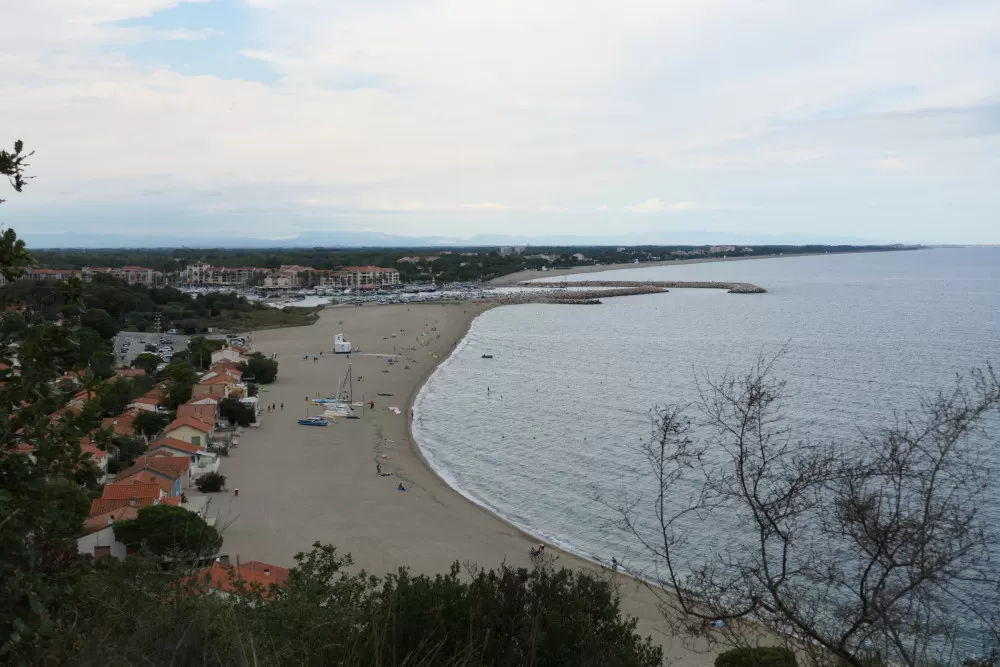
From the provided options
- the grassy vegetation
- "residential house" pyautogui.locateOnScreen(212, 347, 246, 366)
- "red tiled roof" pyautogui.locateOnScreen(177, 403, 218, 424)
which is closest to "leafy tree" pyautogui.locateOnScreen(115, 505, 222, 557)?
"red tiled roof" pyautogui.locateOnScreen(177, 403, 218, 424)

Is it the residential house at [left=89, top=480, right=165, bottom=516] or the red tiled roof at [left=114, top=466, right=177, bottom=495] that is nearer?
the residential house at [left=89, top=480, right=165, bottom=516]

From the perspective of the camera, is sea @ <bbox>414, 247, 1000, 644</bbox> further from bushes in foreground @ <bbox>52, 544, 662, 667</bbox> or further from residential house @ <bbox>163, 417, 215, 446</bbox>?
residential house @ <bbox>163, 417, 215, 446</bbox>

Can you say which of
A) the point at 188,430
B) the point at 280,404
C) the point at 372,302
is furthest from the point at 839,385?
the point at 372,302

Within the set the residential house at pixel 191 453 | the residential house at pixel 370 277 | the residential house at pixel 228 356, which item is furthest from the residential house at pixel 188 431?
the residential house at pixel 370 277

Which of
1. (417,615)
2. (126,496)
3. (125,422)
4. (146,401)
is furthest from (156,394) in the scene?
(417,615)

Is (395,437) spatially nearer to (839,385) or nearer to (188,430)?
→ (188,430)

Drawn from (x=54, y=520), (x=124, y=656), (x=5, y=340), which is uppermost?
(x=5, y=340)

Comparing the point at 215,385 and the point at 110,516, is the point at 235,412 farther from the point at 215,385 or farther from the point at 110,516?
the point at 110,516
